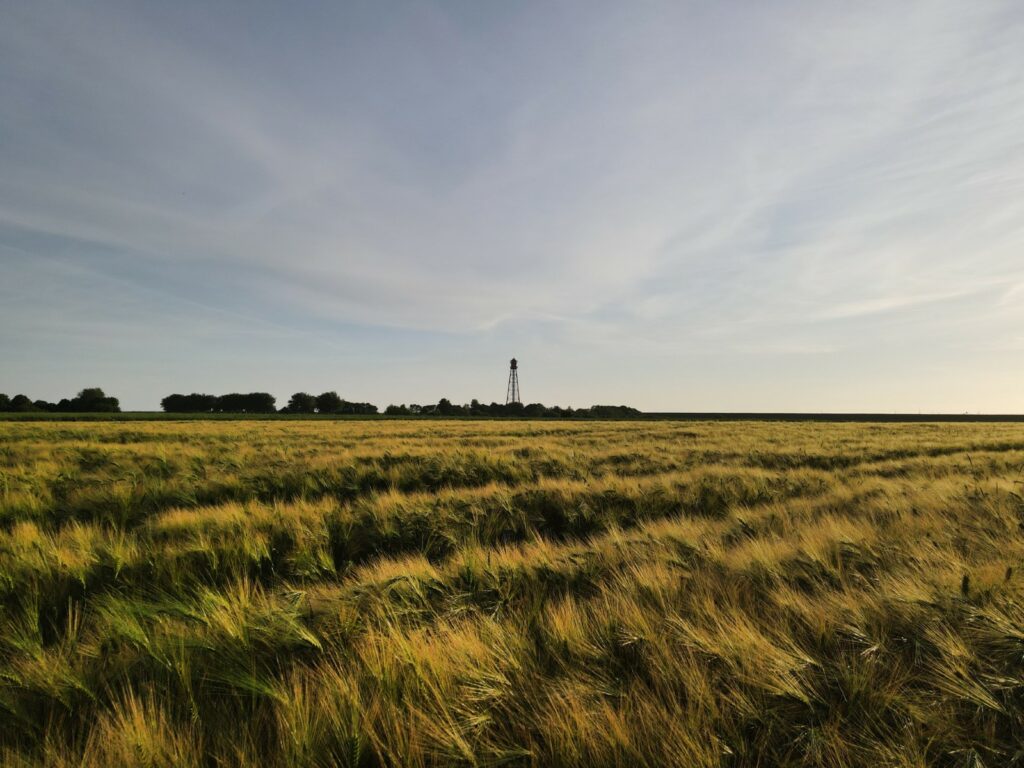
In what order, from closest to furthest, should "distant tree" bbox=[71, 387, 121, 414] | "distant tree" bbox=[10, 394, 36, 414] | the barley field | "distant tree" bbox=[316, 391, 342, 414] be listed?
1. the barley field
2. "distant tree" bbox=[10, 394, 36, 414]
3. "distant tree" bbox=[71, 387, 121, 414]
4. "distant tree" bbox=[316, 391, 342, 414]

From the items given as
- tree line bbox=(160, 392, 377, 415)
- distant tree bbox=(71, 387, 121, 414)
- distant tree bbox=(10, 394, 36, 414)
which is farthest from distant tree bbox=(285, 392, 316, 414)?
distant tree bbox=(10, 394, 36, 414)

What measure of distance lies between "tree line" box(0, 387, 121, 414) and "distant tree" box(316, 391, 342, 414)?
124 feet

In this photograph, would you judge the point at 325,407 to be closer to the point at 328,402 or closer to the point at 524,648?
the point at 328,402

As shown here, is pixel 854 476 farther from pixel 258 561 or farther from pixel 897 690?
pixel 258 561

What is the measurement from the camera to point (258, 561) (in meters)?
3.99

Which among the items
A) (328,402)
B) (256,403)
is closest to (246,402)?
(256,403)

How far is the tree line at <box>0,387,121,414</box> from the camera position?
81.8 metres

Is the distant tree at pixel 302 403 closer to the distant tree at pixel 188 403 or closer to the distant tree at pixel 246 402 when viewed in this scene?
the distant tree at pixel 246 402

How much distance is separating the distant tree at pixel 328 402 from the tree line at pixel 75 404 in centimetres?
3781

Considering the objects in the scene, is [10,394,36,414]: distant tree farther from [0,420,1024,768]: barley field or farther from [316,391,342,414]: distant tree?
[0,420,1024,768]: barley field

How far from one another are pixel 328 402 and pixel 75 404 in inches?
1967

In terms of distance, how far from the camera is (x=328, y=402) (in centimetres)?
11031

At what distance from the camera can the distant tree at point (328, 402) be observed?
110m

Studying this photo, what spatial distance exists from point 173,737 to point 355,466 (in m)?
8.22
